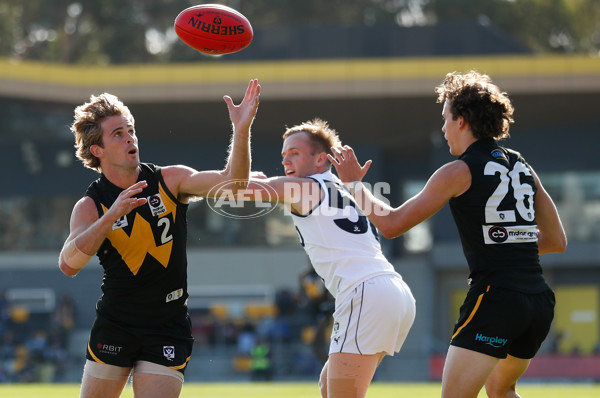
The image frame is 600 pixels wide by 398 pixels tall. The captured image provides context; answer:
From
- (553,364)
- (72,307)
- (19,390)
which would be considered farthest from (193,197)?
(72,307)

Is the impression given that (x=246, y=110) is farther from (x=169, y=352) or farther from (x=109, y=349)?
(x=109, y=349)

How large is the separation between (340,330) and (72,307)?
20926 mm

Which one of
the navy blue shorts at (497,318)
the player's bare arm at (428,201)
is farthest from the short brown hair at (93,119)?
the navy blue shorts at (497,318)

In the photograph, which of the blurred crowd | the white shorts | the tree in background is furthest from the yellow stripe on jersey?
the tree in background

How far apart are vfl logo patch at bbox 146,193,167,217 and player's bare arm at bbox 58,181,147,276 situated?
0.38ft

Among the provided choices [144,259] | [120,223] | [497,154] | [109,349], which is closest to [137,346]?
[109,349]

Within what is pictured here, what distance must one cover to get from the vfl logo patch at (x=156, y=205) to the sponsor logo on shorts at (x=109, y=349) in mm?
788

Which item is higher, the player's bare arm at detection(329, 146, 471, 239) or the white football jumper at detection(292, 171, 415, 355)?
the player's bare arm at detection(329, 146, 471, 239)

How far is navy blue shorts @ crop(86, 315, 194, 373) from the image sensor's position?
4.95 metres

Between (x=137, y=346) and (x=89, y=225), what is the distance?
0.74m

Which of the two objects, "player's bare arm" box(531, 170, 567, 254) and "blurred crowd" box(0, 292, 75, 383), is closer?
"player's bare arm" box(531, 170, 567, 254)

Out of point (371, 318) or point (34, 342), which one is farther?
point (34, 342)

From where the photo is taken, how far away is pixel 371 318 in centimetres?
506

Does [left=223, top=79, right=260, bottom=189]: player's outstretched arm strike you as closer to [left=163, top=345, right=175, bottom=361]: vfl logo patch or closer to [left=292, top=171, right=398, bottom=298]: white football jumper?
[left=292, top=171, right=398, bottom=298]: white football jumper
